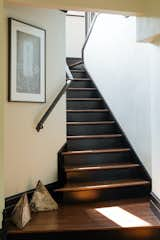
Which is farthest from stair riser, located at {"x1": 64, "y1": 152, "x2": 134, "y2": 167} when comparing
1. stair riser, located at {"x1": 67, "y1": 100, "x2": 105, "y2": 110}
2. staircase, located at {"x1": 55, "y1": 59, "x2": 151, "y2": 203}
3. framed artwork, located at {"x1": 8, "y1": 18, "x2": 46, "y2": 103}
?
stair riser, located at {"x1": 67, "y1": 100, "x2": 105, "y2": 110}

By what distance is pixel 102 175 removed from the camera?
13.4ft

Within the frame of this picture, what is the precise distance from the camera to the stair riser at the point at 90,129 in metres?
4.75

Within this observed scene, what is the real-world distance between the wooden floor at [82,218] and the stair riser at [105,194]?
9 centimetres

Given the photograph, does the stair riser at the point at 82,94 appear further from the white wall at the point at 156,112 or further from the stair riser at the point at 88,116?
the white wall at the point at 156,112

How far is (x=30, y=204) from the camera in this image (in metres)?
3.40

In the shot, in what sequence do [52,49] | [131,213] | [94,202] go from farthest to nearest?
[52,49], [94,202], [131,213]

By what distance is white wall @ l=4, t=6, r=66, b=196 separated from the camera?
3.36 meters

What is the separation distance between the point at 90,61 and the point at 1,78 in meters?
3.59

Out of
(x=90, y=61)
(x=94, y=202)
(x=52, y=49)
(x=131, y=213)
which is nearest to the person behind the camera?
(x=131, y=213)

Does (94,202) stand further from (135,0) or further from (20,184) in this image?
(135,0)

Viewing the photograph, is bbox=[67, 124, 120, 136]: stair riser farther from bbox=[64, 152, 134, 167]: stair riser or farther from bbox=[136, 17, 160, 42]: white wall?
bbox=[136, 17, 160, 42]: white wall

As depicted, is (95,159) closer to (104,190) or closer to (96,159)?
(96,159)

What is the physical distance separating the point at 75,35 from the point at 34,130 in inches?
163

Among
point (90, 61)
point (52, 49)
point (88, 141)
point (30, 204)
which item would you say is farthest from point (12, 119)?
point (90, 61)
